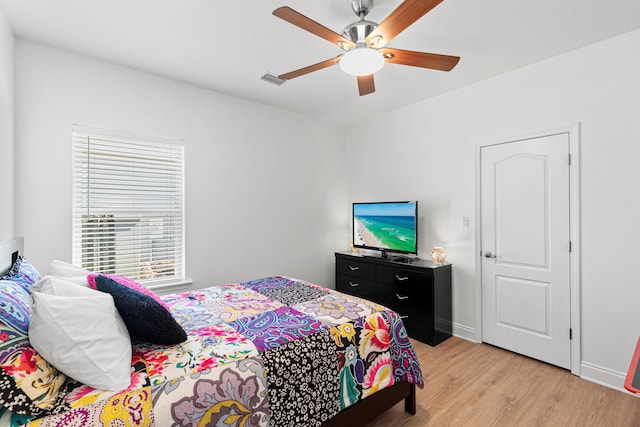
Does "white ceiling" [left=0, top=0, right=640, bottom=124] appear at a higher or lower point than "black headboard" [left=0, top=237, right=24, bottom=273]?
higher

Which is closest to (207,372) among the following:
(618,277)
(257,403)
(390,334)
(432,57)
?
(257,403)

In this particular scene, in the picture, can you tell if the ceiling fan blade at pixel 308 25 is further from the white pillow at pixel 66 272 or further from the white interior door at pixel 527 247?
the white interior door at pixel 527 247

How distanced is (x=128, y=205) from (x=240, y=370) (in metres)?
2.24

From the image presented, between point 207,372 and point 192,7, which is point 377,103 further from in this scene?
point 207,372

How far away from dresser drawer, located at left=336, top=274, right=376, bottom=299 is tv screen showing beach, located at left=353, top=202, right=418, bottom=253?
0.45 meters

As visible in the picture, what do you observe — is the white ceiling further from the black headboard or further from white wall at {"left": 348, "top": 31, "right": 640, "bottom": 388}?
the black headboard

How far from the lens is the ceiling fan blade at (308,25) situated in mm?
1582

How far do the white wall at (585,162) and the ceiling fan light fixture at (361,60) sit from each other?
179cm

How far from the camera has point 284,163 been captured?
4.03 m

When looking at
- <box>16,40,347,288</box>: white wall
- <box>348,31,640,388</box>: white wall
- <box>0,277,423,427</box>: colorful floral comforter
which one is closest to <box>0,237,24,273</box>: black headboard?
<box>16,40,347,288</box>: white wall

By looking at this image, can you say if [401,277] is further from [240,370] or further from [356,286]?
[240,370]

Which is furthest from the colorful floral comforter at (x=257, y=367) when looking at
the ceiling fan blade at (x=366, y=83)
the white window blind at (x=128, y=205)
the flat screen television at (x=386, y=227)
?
the ceiling fan blade at (x=366, y=83)

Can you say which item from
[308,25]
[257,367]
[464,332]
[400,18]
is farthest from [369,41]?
[464,332]

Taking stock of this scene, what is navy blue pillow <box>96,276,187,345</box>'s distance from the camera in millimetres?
1426
